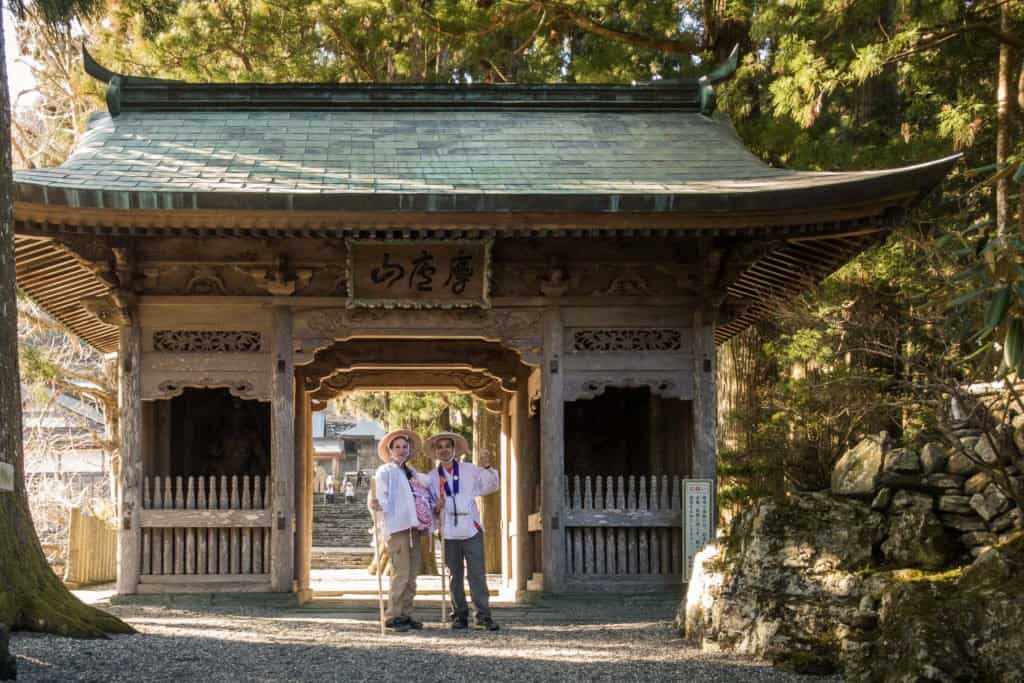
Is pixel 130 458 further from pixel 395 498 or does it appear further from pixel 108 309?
pixel 395 498

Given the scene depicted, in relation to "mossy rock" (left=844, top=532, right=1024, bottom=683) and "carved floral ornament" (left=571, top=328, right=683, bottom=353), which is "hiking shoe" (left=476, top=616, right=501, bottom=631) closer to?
"carved floral ornament" (left=571, top=328, right=683, bottom=353)

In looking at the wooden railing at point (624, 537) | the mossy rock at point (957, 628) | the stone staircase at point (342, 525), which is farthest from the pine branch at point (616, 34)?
the stone staircase at point (342, 525)

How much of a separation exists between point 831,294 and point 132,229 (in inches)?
418

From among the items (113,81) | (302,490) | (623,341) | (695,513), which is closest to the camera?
(695,513)

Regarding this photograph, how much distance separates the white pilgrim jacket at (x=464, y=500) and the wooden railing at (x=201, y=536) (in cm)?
309

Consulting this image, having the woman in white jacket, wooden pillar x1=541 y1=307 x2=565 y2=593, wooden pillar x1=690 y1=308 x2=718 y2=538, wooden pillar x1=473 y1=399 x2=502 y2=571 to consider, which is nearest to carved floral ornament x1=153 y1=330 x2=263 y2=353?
wooden pillar x1=541 y1=307 x2=565 y2=593

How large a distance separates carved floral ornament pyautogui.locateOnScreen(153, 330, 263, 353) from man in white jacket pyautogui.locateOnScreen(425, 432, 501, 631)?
3.27 metres

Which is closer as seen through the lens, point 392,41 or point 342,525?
point 392,41

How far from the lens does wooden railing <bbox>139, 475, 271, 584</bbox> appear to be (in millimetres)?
13211

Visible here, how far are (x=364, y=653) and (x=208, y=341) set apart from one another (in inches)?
219

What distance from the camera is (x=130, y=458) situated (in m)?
13.2

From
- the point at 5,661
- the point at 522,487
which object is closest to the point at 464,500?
the point at 5,661

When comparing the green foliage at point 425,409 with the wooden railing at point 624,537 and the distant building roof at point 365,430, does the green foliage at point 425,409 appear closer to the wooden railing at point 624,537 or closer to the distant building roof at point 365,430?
the wooden railing at point 624,537

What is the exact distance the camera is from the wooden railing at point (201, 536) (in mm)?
13211
